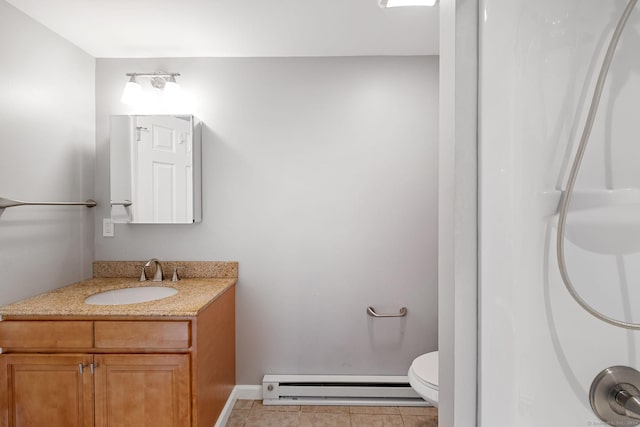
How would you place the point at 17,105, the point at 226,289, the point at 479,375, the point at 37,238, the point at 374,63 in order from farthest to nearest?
1. the point at 374,63
2. the point at 226,289
3. the point at 37,238
4. the point at 17,105
5. the point at 479,375

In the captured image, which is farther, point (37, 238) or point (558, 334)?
point (37, 238)

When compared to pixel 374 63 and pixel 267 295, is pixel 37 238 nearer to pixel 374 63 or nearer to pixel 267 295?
pixel 267 295

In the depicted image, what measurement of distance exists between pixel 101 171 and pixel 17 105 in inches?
26.7

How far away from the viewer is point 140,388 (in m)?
1.70

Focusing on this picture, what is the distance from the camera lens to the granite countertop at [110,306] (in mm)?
1705

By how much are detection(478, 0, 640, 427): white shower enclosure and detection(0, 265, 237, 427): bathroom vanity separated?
4.44ft

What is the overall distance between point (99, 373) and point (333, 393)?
4.52 ft

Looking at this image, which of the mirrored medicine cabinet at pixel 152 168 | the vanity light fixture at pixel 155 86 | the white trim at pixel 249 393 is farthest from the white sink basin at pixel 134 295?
the vanity light fixture at pixel 155 86

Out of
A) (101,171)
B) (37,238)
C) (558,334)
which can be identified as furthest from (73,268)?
(558,334)

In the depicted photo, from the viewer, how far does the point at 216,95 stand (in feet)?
8.09

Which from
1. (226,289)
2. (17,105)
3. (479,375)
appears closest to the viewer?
(479,375)

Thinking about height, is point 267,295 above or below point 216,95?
below

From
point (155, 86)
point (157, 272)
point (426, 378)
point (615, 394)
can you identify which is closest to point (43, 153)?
point (155, 86)

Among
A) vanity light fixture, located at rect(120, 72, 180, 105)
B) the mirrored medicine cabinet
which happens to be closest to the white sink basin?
the mirrored medicine cabinet
